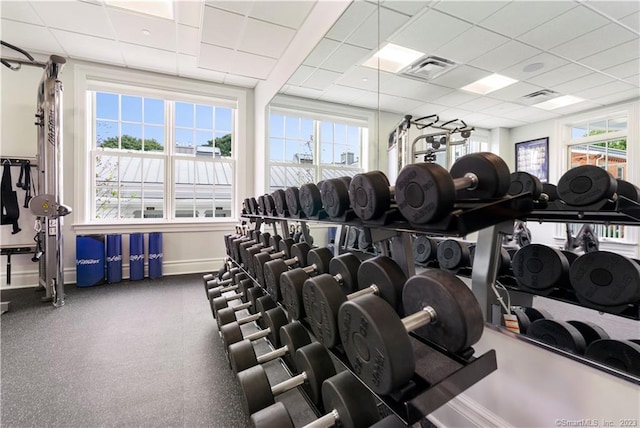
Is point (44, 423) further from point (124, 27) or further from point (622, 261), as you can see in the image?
point (124, 27)

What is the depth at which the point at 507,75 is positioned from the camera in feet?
4.58

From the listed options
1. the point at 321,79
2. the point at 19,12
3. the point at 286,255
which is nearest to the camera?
the point at 286,255

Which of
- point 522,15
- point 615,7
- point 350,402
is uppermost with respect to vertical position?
point 522,15

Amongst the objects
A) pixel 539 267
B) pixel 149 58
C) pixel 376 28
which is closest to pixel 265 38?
pixel 376 28

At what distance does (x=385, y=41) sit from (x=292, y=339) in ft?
7.19

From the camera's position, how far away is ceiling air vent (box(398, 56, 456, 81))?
5.74 feet

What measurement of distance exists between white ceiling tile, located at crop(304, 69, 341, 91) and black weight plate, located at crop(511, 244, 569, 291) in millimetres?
2268

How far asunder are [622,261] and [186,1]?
382 centimetres

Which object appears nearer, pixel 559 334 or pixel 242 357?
pixel 559 334

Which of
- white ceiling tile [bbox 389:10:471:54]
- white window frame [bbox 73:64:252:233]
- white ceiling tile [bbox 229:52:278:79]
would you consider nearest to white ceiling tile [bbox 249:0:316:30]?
white ceiling tile [bbox 229:52:278:79]

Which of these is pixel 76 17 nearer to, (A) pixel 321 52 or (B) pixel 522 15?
(A) pixel 321 52

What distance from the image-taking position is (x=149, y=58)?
3.85 meters

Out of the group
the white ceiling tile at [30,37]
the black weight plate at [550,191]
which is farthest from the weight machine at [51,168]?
the black weight plate at [550,191]

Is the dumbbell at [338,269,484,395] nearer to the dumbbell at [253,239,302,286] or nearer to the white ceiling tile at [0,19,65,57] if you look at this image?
the dumbbell at [253,239,302,286]
